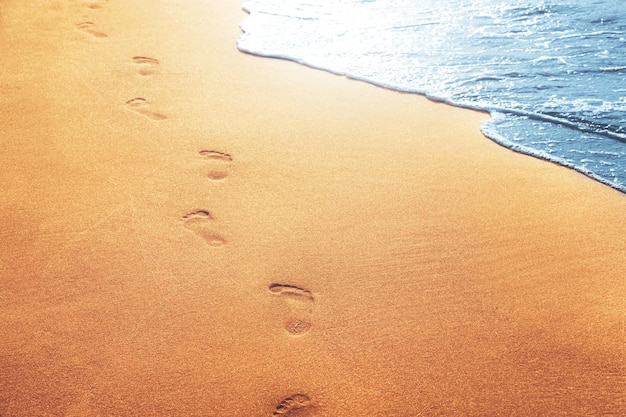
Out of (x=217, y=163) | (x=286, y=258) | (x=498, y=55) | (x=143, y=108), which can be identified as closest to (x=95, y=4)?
(x=143, y=108)

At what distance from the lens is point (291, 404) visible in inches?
71.7

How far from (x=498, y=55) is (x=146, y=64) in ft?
8.56

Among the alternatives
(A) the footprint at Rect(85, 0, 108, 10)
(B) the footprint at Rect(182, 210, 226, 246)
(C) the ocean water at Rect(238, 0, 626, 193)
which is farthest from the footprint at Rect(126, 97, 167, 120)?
(A) the footprint at Rect(85, 0, 108, 10)

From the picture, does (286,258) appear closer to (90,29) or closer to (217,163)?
(217,163)

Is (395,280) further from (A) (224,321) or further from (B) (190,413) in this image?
(B) (190,413)

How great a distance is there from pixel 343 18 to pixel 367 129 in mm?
1809

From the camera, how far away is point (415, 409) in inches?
72.2

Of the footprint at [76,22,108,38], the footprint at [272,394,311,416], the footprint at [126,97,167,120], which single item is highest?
the footprint at [76,22,108,38]

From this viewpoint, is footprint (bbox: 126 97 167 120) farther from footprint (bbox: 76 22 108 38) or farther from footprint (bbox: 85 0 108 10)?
footprint (bbox: 85 0 108 10)

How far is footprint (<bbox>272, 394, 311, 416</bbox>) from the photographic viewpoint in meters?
1.80

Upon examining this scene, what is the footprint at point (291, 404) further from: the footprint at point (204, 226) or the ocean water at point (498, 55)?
the ocean water at point (498, 55)

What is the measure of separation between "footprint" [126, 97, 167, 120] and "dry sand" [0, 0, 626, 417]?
0.7 inches

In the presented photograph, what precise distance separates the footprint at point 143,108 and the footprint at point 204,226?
0.94m

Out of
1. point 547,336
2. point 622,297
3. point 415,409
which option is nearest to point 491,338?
point 547,336
